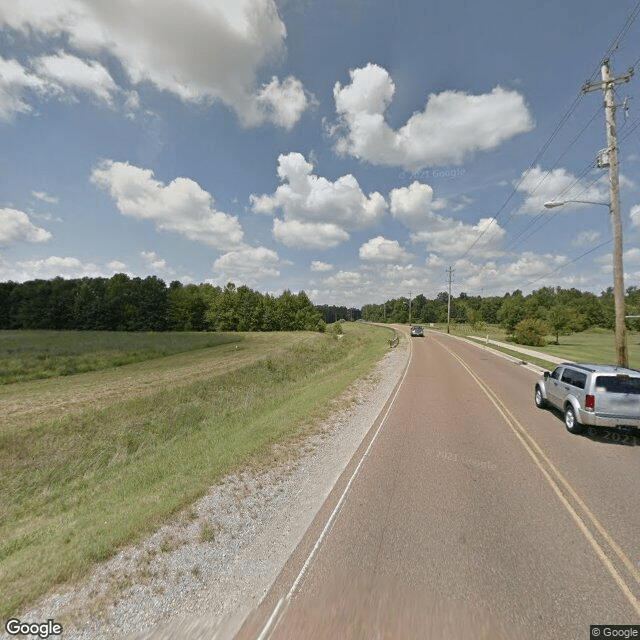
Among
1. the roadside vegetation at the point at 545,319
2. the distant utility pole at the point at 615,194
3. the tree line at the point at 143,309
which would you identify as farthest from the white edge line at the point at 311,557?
the tree line at the point at 143,309

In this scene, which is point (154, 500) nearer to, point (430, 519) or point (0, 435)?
point (430, 519)

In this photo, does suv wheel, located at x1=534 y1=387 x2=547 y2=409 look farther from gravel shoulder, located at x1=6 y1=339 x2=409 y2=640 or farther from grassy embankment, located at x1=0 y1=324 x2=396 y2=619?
gravel shoulder, located at x1=6 y1=339 x2=409 y2=640

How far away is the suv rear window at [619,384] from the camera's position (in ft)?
27.8

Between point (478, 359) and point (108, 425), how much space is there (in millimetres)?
24351

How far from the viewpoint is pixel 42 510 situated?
773 cm

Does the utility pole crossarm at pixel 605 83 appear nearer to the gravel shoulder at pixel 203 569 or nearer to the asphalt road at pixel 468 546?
the asphalt road at pixel 468 546

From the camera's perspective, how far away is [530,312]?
55000 millimetres

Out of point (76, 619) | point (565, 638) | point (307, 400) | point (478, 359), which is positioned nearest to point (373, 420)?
point (307, 400)

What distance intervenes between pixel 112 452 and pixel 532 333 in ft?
144

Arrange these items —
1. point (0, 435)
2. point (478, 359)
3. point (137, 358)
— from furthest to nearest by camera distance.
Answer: point (137, 358), point (478, 359), point (0, 435)

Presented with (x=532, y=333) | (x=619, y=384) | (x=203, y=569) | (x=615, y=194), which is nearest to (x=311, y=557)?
(x=203, y=569)

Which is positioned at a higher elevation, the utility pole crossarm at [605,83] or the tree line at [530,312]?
the utility pole crossarm at [605,83]

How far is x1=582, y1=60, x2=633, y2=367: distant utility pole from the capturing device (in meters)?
13.0

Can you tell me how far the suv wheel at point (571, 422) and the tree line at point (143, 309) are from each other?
2996 inches
